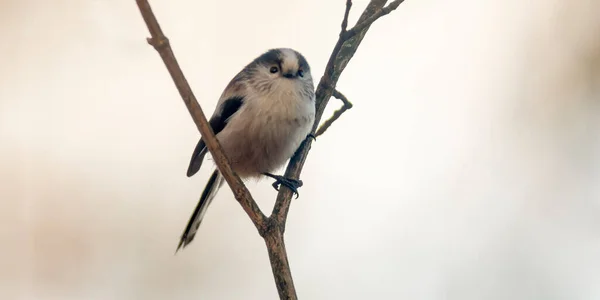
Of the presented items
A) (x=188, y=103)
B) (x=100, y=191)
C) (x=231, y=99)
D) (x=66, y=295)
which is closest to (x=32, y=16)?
(x=100, y=191)

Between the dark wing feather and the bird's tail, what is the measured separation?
0.05m

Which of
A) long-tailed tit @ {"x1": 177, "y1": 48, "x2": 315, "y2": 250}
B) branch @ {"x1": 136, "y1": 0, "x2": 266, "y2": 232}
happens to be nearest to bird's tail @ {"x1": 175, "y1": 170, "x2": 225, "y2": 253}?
long-tailed tit @ {"x1": 177, "y1": 48, "x2": 315, "y2": 250}

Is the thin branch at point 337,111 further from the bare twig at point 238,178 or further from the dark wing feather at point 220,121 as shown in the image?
the dark wing feather at point 220,121

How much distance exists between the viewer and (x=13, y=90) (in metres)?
1.53

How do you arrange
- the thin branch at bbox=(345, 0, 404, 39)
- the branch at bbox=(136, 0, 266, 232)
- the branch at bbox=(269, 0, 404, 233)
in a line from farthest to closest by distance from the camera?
the branch at bbox=(269, 0, 404, 233), the thin branch at bbox=(345, 0, 404, 39), the branch at bbox=(136, 0, 266, 232)

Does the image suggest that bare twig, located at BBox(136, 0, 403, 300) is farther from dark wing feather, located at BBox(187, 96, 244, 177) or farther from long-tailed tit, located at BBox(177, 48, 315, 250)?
dark wing feather, located at BBox(187, 96, 244, 177)

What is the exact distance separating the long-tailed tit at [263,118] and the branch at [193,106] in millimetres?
A: 255

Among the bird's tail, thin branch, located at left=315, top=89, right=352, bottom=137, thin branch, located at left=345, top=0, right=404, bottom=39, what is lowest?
the bird's tail

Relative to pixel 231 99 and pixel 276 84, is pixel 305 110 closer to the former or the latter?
pixel 276 84

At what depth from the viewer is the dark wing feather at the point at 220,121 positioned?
4.15 feet

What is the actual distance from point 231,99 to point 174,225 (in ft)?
1.79

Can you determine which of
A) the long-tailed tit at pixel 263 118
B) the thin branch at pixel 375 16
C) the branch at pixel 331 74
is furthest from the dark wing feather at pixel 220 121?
the thin branch at pixel 375 16

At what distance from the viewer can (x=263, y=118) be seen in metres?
1.20

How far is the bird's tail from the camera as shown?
4.05 ft
